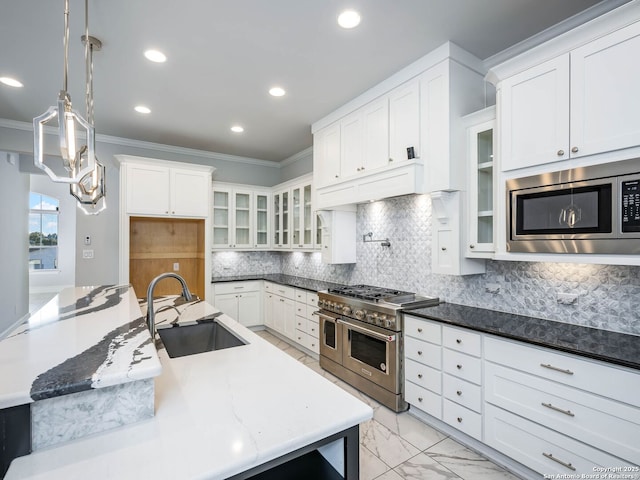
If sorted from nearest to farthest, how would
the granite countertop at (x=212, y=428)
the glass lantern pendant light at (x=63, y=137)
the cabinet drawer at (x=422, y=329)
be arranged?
the granite countertop at (x=212, y=428) < the glass lantern pendant light at (x=63, y=137) < the cabinet drawer at (x=422, y=329)

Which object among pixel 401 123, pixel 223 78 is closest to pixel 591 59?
pixel 401 123

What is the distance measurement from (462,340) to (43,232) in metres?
10.9

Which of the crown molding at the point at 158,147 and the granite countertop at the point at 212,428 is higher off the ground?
the crown molding at the point at 158,147

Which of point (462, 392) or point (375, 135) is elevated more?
point (375, 135)

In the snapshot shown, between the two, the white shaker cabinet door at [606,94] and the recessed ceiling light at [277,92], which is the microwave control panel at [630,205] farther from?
the recessed ceiling light at [277,92]

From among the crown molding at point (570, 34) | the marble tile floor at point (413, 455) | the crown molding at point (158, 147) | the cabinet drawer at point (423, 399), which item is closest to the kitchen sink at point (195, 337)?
the marble tile floor at point (413, 455)

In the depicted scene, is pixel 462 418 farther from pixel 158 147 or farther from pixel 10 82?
pixel 158 147

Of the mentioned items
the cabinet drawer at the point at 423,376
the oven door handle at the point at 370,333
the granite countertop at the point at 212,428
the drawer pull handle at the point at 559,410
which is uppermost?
the granite countertop at the point at 212,428

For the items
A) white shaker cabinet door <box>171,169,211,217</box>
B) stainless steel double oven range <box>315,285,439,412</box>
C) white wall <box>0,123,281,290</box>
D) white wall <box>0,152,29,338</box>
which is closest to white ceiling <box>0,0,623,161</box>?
white wall <box>0,123,281,290</box>

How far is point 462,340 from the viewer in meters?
Answer: 2.32

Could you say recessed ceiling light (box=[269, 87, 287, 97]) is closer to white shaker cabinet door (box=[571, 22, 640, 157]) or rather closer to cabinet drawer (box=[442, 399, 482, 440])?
white shaker cabinet door (box=[571, 22, 640, 157])

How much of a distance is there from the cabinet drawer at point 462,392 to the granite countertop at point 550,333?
429mm

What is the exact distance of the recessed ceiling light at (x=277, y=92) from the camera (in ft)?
10.5

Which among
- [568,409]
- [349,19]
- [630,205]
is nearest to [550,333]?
[568,409]
